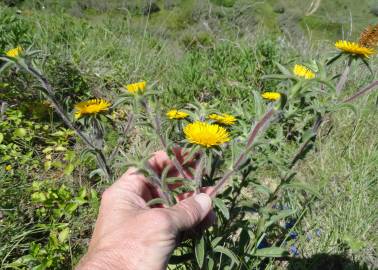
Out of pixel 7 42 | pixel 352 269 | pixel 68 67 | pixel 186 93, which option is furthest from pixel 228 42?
pixel 352 269

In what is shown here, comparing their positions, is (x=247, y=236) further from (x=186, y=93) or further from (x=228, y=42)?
(x=228, y=42)

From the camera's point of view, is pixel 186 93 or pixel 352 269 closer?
pixel 352 269

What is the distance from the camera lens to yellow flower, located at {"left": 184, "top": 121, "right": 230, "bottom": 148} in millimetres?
1386

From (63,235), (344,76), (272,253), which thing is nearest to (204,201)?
(272,253)

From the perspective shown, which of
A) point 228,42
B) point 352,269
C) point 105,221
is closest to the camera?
point 105,221

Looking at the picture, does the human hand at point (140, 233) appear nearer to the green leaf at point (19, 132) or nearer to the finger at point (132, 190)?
the finger at point (132, 190)

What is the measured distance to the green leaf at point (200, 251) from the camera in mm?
1354

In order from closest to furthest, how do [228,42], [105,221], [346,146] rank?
[105,221]
[346,146]
[228,42]

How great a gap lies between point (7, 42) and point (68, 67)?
577 millimetres

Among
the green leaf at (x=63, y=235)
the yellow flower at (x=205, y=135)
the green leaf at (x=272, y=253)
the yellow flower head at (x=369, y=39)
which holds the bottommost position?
the green leaf at (x=63, y=235)

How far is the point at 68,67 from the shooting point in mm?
3584

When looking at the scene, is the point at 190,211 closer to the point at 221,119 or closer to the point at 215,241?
the point at 215,241

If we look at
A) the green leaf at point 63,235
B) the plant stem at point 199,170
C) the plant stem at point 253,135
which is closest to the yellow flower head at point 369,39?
the plant stem at point 253,135

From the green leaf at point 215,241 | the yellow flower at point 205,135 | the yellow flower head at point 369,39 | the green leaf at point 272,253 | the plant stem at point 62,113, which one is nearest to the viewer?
the yellow flower at point 205,135
